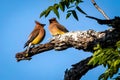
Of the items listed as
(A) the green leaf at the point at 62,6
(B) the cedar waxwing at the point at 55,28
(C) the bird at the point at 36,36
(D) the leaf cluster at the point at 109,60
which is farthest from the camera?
(B) the cedar waxwing at the point at 55,28

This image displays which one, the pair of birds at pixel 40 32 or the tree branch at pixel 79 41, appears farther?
the pair of birds at pixel 40 32

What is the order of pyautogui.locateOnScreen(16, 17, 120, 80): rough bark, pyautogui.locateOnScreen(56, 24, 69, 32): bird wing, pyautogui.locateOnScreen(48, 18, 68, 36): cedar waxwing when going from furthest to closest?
pyautogui.locateOnScreen(56, 24, 69, 32): bird wing < pyautogui.locateOnScreen(48, 18, 68, 36): cedar waxwing < pyautogui.locateOnScreen(16, 17, 120, 80): rough bark

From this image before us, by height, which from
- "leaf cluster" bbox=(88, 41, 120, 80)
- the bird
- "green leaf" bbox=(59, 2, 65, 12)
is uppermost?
the bird

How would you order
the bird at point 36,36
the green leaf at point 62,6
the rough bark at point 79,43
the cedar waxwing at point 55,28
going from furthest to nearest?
the cedar waxwing at point 55,28 → the bird at point 36,36 → the rough bark at point 79,43 → the green leaf at point 62,6

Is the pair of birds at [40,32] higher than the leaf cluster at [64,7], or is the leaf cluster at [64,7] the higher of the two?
the pair of birds at [40,32]

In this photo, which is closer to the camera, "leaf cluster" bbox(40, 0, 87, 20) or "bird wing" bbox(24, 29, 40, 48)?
"leaf cluster" bbox(40, 0, 87, 20)

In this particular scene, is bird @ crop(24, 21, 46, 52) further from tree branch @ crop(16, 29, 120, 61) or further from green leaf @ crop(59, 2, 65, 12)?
green leaf @ crop(59, 2, 65, 12)

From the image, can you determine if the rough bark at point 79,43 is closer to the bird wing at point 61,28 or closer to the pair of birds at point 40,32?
the pair of birds at point 40,32

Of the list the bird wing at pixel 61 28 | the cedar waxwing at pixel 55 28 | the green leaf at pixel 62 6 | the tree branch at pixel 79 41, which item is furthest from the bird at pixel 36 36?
the green leaf at pixel 62 6

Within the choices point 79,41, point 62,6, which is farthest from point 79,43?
point 62,6

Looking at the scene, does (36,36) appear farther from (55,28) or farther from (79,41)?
(79,41)

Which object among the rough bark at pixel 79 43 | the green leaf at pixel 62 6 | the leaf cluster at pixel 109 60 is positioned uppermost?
the rough bark at pixel 79 43

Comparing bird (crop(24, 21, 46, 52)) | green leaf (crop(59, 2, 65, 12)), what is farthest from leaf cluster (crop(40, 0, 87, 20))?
bird (crop(24, 21, 46, 52))

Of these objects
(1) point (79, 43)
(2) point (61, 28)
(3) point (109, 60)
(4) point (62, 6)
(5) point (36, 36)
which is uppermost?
(2) point (61, 28)
